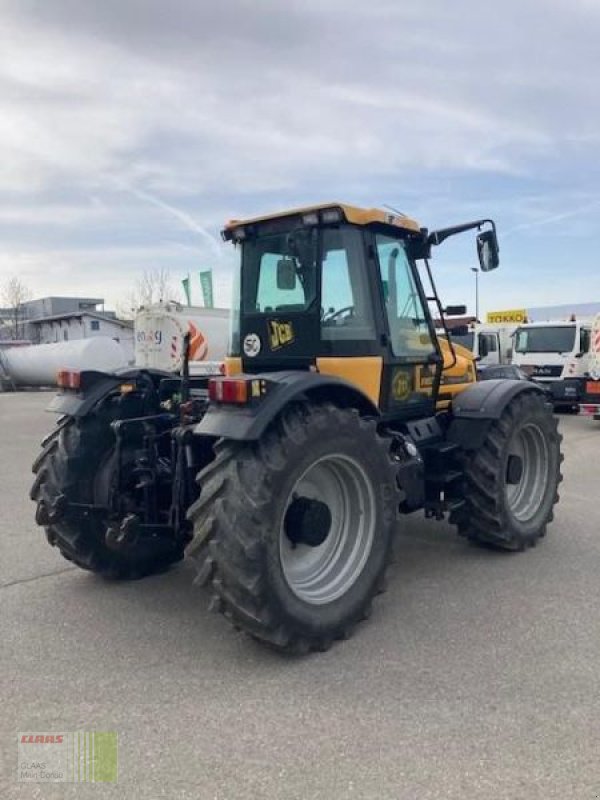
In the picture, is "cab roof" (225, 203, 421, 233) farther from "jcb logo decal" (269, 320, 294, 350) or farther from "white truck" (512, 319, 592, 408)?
"white truck" (512, 319, 592, 408)

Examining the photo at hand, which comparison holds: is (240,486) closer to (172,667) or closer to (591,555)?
(172,667)

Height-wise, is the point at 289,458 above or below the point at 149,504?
above

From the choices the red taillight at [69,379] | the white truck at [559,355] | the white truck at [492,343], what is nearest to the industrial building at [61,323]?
the white truck at [492,343]

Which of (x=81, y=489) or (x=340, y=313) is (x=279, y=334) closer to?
(x=340, y=313)

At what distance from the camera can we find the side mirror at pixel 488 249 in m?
4.89

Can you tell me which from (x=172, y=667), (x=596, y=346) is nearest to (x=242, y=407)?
(x=172, y=667)

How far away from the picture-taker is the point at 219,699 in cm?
318

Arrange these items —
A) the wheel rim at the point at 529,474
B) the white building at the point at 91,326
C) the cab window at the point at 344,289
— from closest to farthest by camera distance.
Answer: the cab window at the point at 344,289
the wheel rim at the point at 529,474
the white building at the point at 91,326

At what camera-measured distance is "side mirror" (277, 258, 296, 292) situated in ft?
15.0

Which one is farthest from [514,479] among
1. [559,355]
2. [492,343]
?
[492,343]

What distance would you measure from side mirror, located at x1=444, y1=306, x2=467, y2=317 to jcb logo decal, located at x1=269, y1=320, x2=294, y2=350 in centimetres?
133

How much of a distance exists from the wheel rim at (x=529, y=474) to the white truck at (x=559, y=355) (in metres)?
10.0

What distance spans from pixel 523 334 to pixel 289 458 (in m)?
14.6

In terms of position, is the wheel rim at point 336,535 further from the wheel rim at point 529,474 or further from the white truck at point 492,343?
the white truck at point 492,343
